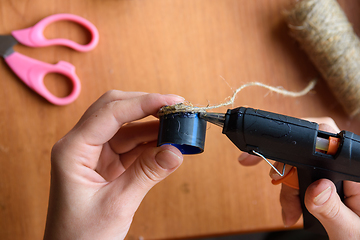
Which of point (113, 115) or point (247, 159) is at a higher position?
point (113, 115)

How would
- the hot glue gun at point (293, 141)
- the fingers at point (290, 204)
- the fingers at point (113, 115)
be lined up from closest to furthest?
1. the hot glue gun at point (293, 141)
2. the fingers at point (113, 115)
3. the fingers at point (290, 204)

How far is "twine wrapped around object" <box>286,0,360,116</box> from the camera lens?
0.95 meters

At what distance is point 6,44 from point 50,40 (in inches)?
5.6

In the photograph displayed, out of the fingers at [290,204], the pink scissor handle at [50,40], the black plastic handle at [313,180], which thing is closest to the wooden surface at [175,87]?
the pink scissor handle at [50,40]

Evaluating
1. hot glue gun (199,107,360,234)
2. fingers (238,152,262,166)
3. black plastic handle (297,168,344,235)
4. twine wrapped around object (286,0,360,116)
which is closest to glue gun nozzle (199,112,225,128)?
hot glue gun (199,107,360,234)

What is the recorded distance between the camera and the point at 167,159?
547mm

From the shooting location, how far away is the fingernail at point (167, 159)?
548 millimetres

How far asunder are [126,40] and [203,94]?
1.12 ft

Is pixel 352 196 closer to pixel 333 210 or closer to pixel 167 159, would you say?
pixel 333 210

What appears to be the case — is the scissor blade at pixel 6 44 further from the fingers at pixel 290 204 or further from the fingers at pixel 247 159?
the fingers at pixel 290 204

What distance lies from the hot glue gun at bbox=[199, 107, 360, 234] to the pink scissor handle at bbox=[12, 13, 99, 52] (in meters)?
0.63

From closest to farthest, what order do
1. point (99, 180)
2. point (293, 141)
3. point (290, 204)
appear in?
point (293, 141)
point (99, 180)
point (290, 204)

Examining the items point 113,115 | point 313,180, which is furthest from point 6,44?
point 313,180

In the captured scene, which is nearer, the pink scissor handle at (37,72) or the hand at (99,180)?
the hand at (99,180)
